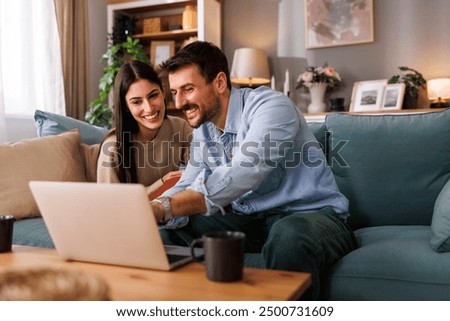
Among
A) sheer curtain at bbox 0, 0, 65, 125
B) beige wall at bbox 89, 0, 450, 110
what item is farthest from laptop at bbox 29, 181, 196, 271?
beige wall at bbox 89, 0, 450, 110

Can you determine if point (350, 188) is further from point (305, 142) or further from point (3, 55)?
point (3, 55)

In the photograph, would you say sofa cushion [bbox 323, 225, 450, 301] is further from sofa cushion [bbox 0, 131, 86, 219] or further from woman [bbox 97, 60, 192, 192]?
sofa cushion [bbox 0, 131, 86, 219]

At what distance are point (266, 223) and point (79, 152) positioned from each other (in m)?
1.02

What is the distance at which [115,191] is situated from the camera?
0.86 meters

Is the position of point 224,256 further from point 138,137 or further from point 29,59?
point 29,59

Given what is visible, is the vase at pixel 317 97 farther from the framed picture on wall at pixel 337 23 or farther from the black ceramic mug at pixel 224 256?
the black ceramic mug at pixel 224 256

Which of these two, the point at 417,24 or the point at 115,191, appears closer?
the point at 115,191

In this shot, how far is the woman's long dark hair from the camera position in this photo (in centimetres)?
193

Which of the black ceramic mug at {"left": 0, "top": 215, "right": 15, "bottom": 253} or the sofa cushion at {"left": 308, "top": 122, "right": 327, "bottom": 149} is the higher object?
the sofa cushion at {"left": 308, "top": 122, "right": 327, "bottom": 149}

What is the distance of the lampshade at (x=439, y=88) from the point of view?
339cm

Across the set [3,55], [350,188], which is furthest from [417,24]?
[3,55]

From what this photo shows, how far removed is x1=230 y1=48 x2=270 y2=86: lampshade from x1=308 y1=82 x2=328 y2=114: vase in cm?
40

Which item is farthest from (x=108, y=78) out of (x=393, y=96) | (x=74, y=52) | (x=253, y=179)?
(x=253, y=179)
